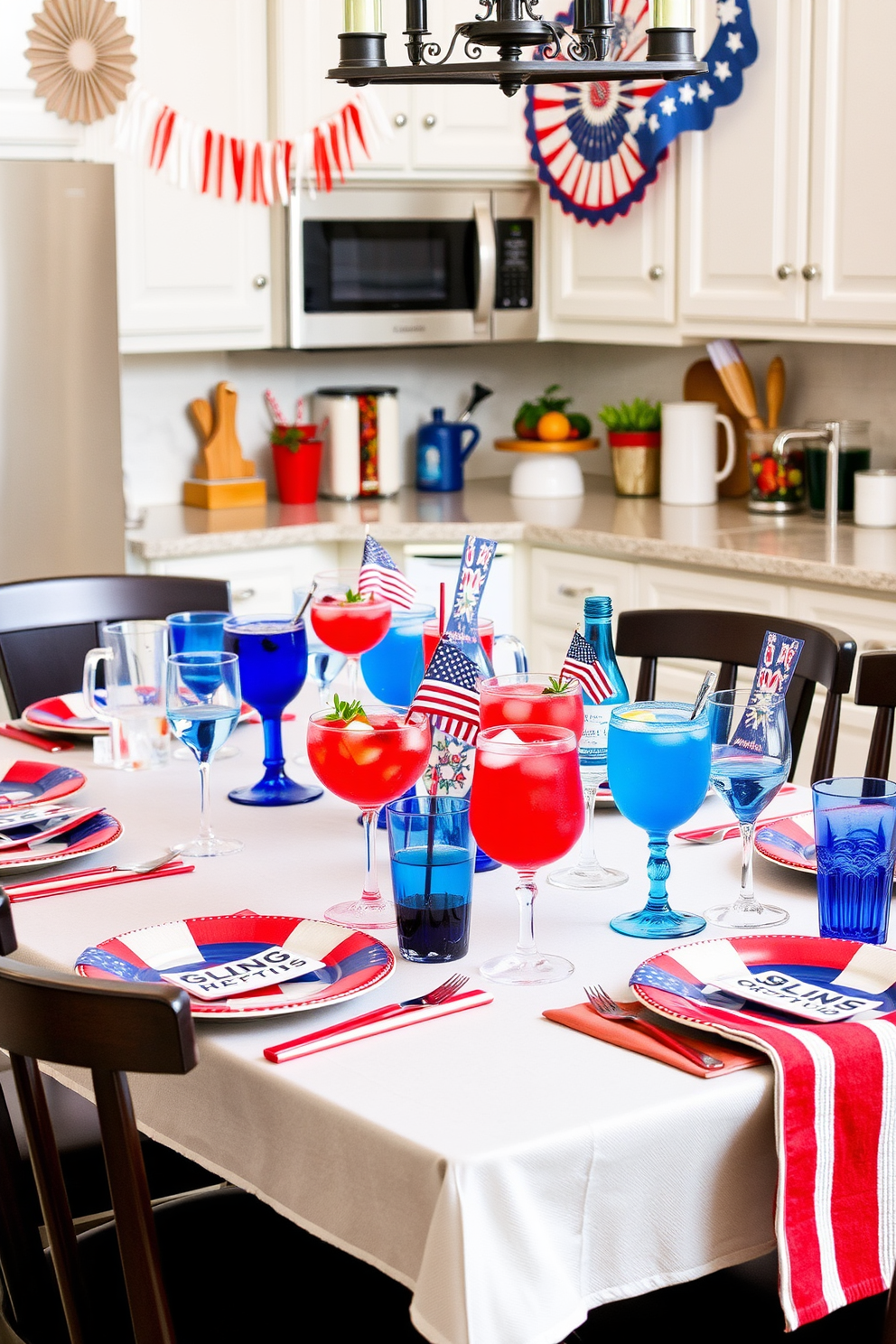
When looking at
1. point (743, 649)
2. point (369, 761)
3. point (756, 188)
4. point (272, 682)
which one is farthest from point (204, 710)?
point (756, 188)

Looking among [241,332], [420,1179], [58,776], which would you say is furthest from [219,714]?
[241,332]

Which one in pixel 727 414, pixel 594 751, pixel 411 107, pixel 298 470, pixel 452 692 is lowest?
pixel 594 751

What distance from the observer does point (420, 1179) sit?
1.02 meters

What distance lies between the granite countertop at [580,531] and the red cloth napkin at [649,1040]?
1928 mm

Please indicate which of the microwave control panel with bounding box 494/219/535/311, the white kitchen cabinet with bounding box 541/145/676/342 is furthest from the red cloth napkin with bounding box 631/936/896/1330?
the microwave control panel with bounding box 494/219/535/311

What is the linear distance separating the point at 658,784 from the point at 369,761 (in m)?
0.25

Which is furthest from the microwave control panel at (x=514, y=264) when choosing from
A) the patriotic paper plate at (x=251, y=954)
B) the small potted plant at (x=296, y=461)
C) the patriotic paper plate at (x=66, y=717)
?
the patriotic paper plate at (x=251, y=954)

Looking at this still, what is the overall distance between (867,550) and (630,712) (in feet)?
6.21

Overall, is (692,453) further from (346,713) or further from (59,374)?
(346,713)

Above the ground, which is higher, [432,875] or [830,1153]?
[432,875]

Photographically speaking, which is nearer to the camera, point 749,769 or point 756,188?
point 749,769

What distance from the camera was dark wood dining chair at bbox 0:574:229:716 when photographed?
2.50 m

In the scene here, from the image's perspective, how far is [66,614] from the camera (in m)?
2.56

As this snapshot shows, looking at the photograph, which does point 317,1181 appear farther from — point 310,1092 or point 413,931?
point 413,931
